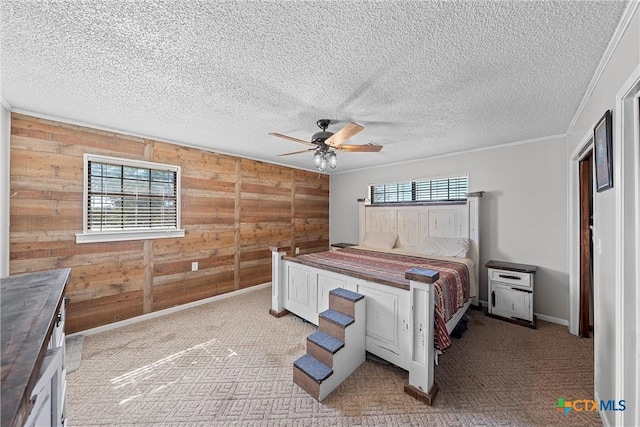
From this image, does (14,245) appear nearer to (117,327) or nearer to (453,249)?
(117,327)

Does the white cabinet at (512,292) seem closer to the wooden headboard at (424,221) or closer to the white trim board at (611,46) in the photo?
the wooden headboard at (424,221)

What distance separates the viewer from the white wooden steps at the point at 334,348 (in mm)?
1894

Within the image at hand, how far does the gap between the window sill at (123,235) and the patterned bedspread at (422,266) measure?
1.86 meters

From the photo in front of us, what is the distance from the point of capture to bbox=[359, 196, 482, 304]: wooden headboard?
364 cm

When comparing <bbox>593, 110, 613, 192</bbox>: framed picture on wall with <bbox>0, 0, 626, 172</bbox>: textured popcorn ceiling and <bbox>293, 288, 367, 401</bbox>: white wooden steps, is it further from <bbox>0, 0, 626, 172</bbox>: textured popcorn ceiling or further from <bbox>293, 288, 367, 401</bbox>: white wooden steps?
<bbox>293, 288, 367, 401</bbox>: white wooden steps

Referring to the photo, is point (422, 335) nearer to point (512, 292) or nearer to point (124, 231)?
point (512, 292)

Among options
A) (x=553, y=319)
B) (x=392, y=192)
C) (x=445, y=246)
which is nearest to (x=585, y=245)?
(x=553, y=319)

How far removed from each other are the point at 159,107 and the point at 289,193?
2927 millimetres

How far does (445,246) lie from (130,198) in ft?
14.8

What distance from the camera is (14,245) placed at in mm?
2387

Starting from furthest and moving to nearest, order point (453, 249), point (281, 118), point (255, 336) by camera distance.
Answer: point (453, 249)
point (255, 336)
point (281, 118)

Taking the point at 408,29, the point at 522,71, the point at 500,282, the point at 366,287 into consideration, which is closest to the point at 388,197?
the point at 500,282

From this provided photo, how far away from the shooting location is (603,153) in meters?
1.54

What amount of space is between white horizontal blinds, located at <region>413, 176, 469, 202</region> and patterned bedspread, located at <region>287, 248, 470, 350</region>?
4.23 ft
